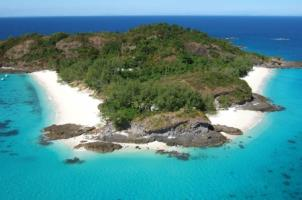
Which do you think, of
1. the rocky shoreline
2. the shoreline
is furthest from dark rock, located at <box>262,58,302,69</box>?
the rocky shoreline

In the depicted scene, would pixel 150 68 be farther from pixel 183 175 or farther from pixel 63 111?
pixel 183 175

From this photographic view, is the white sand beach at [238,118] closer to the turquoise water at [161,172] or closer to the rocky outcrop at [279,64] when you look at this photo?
the turquoise water at [161,172]

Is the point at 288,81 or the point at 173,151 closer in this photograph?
the point at 173,151

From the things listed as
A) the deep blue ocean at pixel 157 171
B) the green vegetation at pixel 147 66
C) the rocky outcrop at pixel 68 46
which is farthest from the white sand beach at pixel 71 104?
the rocky outcrop at pixel 68 46

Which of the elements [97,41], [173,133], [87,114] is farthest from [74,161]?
[97,41]

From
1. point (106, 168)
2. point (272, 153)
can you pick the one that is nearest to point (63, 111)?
point (106, 168)

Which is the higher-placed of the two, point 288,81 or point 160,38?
point 160,38
